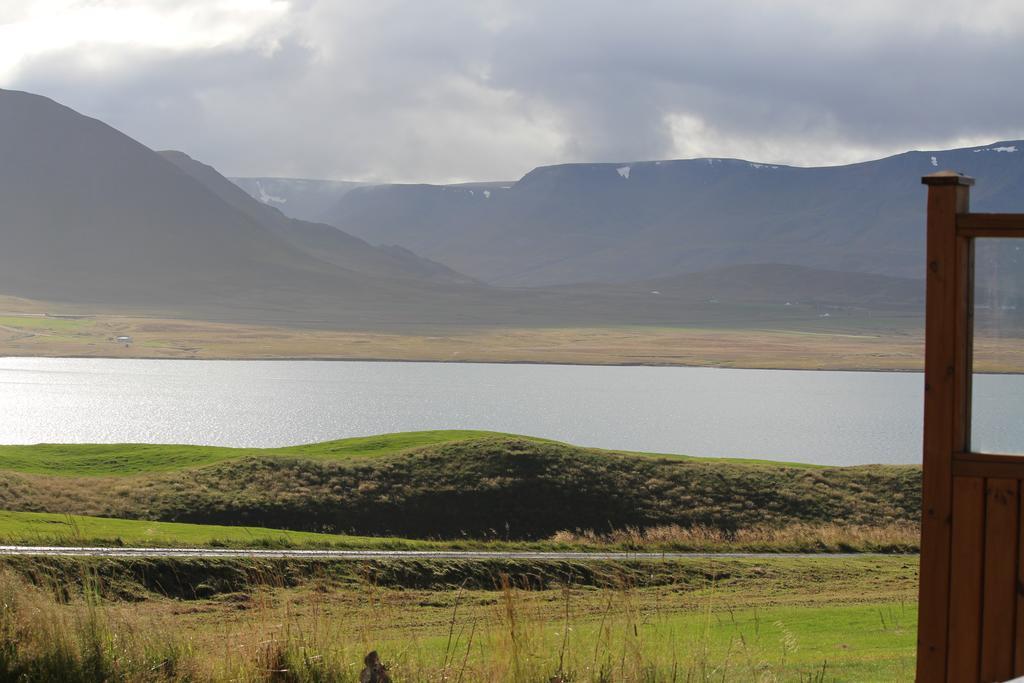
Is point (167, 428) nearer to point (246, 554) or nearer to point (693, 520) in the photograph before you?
point (693, 520)

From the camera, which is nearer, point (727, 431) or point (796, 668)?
point (796, 668)

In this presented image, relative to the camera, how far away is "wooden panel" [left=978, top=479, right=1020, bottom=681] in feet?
26.4

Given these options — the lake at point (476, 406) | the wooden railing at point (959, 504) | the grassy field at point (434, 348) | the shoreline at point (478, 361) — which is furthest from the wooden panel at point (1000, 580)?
the grassy field at point (434, 348)

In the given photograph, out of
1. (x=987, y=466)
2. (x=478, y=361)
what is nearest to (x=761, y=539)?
(x=987, y=466)

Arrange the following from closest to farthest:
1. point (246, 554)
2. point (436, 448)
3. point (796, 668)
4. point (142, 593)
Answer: point (796, 668) < point (142, 593) < point (246, 554) < point (436, 448)

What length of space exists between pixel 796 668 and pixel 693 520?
26.8 m

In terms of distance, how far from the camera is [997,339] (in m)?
8.24

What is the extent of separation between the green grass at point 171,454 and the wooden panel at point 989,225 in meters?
35.4

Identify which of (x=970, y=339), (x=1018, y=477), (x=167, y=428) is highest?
(x=970, y=339)

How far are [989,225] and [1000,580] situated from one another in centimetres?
249

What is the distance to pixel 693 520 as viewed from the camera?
38344mm

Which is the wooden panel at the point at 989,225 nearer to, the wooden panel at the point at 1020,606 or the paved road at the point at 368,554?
the wooden panel at the point at 1020,606

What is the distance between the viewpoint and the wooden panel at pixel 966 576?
814 cm

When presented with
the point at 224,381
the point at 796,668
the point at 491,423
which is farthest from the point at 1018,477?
the point at 224,381
